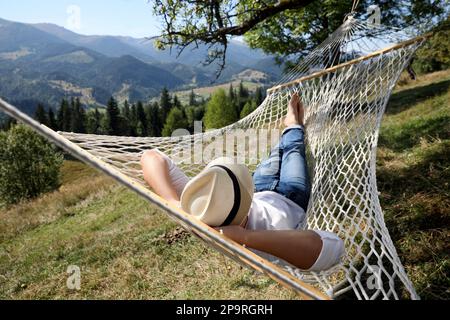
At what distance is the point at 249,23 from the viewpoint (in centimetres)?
320

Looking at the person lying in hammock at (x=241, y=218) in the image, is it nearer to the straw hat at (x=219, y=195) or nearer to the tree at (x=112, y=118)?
the straw hat at (x=219, y=195)

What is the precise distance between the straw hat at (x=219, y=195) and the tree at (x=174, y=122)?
42770 millimetres

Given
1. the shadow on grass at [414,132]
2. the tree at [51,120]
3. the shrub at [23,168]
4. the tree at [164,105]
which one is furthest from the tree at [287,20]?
the tree at [164,105]

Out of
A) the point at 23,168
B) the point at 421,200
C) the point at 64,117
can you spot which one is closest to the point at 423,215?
the point at 421,200

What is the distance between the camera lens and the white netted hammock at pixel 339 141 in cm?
155

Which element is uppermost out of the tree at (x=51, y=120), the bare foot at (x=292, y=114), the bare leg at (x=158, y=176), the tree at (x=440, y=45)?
the tree at (x=440, y=45)

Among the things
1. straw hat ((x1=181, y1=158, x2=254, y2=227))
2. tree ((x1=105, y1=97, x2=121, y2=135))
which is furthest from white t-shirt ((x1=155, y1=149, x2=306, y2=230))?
tree ((x1=105, y1=97, x2=121, y2=135))

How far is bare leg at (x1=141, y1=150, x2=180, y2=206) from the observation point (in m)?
1.51

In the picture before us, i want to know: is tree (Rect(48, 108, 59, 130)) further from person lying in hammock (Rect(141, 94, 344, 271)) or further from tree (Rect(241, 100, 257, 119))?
person lying in hammock (Rect(141, 94, 344, 271))

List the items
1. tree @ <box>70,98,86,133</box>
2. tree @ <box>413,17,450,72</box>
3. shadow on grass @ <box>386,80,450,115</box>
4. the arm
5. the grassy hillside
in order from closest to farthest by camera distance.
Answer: the arm
the grassy hillside
tree @ <box>413,17,450,72</box>
shadow on grass @ <box>386,80,450,115</box>
tree @ <box>70,98,86,133</box>

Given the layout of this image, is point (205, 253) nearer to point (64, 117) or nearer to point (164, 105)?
point (64, 117)

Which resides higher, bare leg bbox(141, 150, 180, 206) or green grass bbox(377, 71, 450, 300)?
bare leg bbox(141, 150, 180, 206)

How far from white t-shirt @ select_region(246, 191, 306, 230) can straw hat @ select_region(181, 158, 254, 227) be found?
299 millimetres

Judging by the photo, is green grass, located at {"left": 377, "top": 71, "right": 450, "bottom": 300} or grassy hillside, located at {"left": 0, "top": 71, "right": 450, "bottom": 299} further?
grassy hillside, located at {"left": 0, "top": 71, "right": 450, "bottom": 299}
